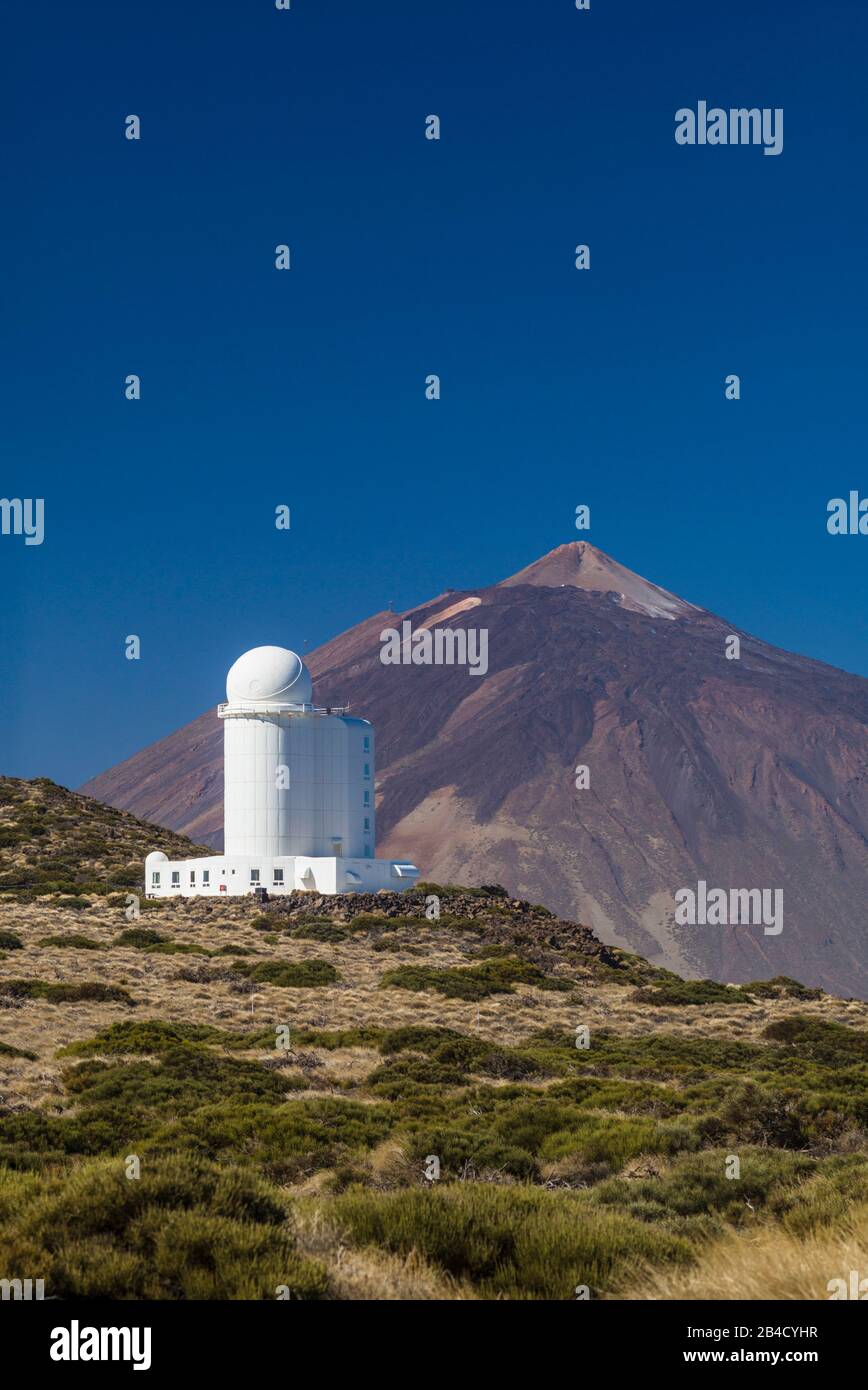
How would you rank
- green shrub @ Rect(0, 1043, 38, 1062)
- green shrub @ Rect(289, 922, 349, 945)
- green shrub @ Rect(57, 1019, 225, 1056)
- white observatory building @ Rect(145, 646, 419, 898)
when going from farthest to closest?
white observatory building @ Rect(145, 646, 419, 898) < green shrub @ Rect(289, 922, 349, 945) < green shrub @ Rect(57, 1019, 225, 1056) < green shrub @ Rect(0, 1043, 38, 1062)

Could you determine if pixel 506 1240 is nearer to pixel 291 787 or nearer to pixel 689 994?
pixel 689 994

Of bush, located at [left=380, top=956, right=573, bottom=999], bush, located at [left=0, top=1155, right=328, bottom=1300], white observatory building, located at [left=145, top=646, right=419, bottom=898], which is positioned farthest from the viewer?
white observatory building, located at [left=145, top=646, right=419, bottom=898]

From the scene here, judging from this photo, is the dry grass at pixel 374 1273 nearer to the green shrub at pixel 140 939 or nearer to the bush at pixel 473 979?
the bush at pixel 473 979

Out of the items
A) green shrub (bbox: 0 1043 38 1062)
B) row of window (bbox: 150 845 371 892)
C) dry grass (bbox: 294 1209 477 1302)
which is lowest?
green shrub (bbox: 0 1043 38 1062)

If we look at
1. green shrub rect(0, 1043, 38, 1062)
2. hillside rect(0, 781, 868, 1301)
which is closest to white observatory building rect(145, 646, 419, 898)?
hillside rect(0, 781, 868, 1301)

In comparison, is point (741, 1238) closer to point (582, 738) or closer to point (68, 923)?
point (68, 923)

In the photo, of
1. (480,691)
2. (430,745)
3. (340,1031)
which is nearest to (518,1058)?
(340,1031)

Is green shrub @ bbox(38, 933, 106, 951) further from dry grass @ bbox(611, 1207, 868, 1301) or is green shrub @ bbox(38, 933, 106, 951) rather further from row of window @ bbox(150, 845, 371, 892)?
dry grass @ bbox(611, 1207, 868, 1301)
